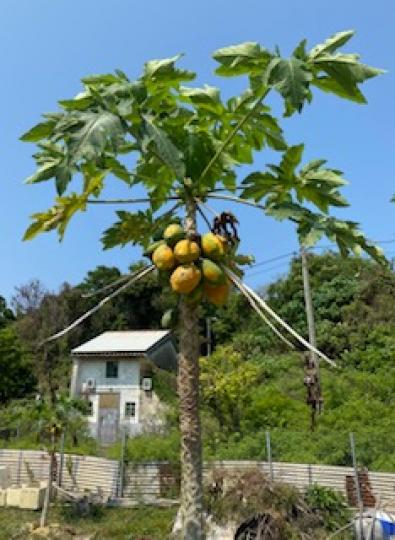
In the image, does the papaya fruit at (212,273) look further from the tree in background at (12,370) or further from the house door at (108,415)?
the tree in background at (12,370)

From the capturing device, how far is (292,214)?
9.25 ft

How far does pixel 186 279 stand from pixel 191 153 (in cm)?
75

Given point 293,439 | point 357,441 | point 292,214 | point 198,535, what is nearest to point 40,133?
point 292,214

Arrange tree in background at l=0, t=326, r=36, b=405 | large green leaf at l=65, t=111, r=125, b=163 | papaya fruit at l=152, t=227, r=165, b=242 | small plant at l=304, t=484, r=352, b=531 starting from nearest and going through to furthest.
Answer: large green leaf at l=65, t=111, r=125, b=163 → papaya fruit at l=152, t=227, r=165, b=242 → small plant at l=304, t=484, r=352, b=531 → tree in background at l=0, t=326, r=36, b=405

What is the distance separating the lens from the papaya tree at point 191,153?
2383 millimetres

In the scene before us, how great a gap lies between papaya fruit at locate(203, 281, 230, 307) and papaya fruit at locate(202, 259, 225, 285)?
0.03 metres

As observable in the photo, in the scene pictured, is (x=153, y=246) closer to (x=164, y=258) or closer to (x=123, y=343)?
(x=164, y=258)

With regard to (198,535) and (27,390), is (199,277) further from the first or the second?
(27,390)

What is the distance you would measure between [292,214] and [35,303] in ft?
114

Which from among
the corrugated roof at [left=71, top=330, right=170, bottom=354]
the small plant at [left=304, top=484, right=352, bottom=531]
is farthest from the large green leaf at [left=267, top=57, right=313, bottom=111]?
the corrugated roof at [left=71, top=330, right=170, bottom=354]

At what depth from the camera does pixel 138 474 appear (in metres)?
13.8

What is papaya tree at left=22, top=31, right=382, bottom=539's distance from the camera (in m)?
2.38

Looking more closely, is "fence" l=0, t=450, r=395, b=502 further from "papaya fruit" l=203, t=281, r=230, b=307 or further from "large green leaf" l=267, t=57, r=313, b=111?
"large green leaf" l=267, t=57, r=313, b=111

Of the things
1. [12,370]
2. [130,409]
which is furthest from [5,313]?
[130,409]
